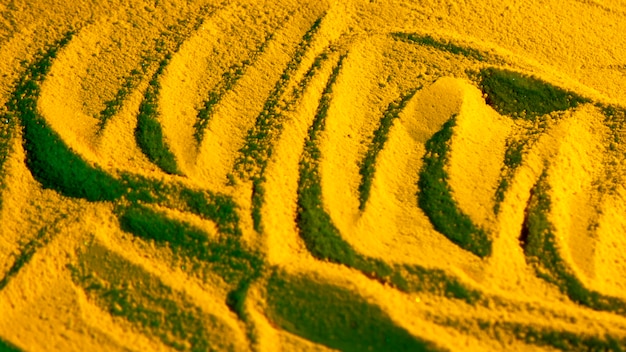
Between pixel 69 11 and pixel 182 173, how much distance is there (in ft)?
2.98

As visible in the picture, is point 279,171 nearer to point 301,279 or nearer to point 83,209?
point 301,279

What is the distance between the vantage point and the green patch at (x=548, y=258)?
1.59 meters

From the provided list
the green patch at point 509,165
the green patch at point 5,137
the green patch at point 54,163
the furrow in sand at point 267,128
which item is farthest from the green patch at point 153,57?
the green patch at point 509,165

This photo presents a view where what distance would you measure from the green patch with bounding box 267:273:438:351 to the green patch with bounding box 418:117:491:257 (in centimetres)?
33

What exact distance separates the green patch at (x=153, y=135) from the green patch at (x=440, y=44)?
2.83ft

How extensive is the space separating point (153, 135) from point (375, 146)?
2.20 feet

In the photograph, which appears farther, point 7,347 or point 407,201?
point 407,201

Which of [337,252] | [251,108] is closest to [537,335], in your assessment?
[337,252]

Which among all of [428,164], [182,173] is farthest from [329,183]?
[182,173]

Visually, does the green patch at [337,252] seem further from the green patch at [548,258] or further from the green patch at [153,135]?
the green patch at [153,135]

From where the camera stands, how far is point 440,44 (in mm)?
2199

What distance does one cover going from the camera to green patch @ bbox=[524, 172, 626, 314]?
1.59 meters

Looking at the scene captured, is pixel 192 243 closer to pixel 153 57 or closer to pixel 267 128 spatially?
pixel 267 128

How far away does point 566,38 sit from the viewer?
2279 millimetres
